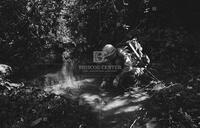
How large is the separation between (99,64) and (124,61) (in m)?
1.50

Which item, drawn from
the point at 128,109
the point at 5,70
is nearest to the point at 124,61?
the point at 128,109

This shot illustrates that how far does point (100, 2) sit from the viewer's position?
1151 centimetres

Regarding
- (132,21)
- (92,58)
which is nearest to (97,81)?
(92,58)

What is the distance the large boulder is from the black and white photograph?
0.03m

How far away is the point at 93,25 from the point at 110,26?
2.23 feet

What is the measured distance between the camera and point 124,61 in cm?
901

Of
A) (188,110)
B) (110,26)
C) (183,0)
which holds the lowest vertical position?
(188,110)

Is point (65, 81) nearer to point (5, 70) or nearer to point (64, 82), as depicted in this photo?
point (64, 82)

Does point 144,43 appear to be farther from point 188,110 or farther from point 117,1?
point 188,110

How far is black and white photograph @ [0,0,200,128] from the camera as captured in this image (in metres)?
7.55

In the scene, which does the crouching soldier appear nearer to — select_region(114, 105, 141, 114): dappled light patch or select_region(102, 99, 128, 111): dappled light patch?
select_region(102, 99, 128, 111): dappled light patch

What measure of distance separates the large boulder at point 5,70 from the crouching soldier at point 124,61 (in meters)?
3.17
